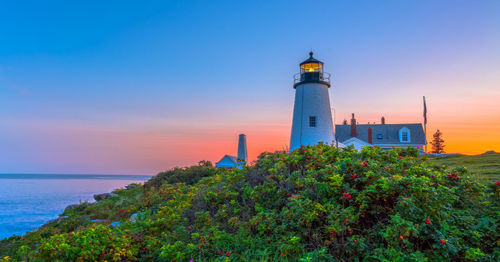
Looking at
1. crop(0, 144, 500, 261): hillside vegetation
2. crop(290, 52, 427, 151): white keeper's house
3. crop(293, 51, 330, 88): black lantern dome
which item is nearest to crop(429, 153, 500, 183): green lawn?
crop(0, 144, 500, 261): hillside vegetation

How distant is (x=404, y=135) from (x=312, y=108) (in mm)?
17012

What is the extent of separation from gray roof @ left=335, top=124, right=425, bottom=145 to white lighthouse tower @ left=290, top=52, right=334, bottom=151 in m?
12.7

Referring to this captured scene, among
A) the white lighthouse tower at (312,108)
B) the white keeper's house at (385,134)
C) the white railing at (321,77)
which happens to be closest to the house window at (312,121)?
the white lighthouse tower at (312,108)

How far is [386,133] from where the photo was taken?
29.1 meters

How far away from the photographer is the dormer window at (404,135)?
28188mm

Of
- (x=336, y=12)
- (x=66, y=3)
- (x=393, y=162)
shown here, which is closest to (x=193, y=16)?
(x=66, y=3)

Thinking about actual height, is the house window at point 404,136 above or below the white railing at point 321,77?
below

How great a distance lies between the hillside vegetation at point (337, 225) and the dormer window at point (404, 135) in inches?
1065

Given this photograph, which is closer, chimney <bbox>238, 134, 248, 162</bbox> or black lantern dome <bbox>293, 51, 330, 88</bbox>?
chimney <bbox>238, 134, 248, 162</bbox>

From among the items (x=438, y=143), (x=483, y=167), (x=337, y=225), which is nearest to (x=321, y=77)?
(x=483, y=167)

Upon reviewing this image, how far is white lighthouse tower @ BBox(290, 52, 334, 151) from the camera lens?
17.4m

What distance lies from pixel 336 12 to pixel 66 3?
1342cm

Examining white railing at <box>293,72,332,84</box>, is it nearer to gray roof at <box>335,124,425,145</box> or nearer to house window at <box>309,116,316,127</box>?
house window at <box>309,116,316,127</box>

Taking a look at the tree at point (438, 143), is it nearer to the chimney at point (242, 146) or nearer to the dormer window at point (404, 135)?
the dormer window at point (404, 135)
